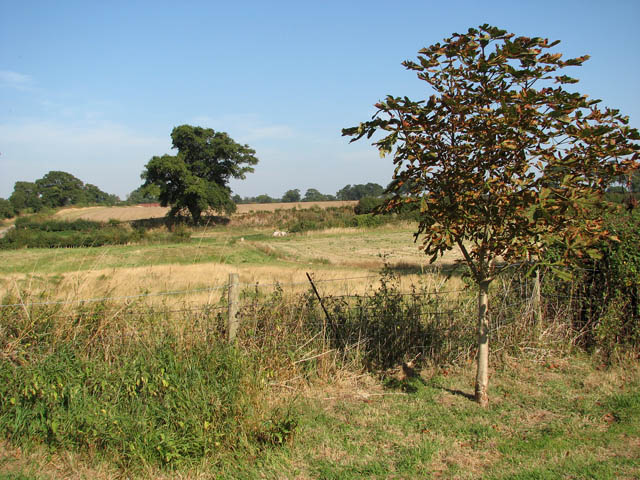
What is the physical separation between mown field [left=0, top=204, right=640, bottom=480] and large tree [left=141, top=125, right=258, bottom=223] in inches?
2028

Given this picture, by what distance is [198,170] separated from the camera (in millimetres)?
59406

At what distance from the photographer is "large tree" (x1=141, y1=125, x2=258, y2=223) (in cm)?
5644

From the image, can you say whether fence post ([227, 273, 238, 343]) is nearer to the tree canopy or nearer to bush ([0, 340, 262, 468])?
bush ([0, 340, 262, 468])

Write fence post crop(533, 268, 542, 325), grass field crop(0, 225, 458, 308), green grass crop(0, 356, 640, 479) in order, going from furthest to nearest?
fence post crop(533, 268, 542, 325), grass field crop(0, 225, 458, 308), green grass crop(0, 356, 640, 479)

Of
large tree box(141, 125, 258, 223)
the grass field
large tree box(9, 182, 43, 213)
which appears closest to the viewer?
the grass field

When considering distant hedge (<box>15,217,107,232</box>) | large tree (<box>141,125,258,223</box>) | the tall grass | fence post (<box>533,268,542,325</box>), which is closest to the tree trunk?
the tall grass

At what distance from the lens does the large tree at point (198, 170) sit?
56.4 meters

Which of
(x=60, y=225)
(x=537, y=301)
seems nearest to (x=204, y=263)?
(x=537, y=301)

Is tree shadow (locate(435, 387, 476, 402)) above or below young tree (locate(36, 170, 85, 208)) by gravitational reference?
below

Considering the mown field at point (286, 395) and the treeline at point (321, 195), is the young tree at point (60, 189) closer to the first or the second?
the treeline at point (321, 195)

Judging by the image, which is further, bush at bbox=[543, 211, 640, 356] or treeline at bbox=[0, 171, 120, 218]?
treeline at bbox=[0, 171, 120, 218]

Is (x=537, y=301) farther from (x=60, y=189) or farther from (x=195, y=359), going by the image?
(x=60, y=189)

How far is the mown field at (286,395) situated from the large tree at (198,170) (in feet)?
169

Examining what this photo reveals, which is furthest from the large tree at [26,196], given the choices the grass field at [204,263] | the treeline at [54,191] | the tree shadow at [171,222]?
the grass field at [204,263]
